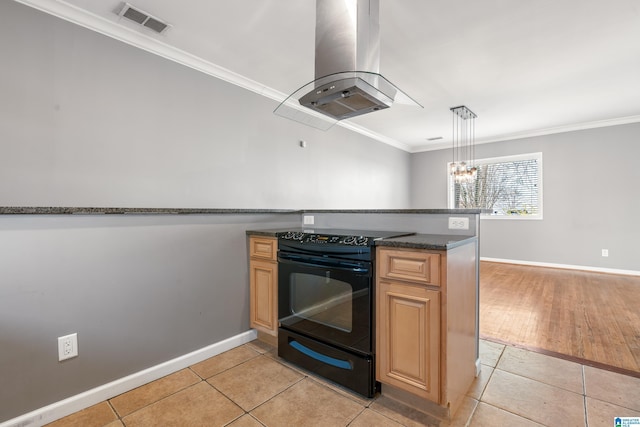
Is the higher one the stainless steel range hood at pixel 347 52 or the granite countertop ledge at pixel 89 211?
the stainless steel range hood at pixel 347 52

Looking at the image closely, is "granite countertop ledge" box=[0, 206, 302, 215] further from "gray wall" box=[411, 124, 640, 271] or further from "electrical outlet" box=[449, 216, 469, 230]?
"gray wall" box=[411, 124, 640, 271]

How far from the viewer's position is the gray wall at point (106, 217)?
1569mm

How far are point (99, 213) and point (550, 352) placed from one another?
3265mm

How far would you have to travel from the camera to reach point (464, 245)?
1686 mm

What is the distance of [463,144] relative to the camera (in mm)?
6227

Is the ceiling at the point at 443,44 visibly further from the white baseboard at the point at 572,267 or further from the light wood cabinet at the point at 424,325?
the white baseboard at the point at 572,267

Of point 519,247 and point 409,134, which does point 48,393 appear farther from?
point 519,247

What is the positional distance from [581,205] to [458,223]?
4792 mm

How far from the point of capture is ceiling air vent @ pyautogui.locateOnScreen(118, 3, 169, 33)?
199 centimetres

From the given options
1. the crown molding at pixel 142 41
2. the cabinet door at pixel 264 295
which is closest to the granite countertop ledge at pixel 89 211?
the cabinet door at pixel 264 295

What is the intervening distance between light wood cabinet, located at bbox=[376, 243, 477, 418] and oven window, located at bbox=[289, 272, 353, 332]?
21cm

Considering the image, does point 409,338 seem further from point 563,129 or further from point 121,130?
point 563,129

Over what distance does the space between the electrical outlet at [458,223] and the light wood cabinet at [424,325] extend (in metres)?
0.16

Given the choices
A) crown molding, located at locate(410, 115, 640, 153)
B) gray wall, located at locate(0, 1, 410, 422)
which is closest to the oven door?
gray wall, located at locate(0, 1, 410, 422)
